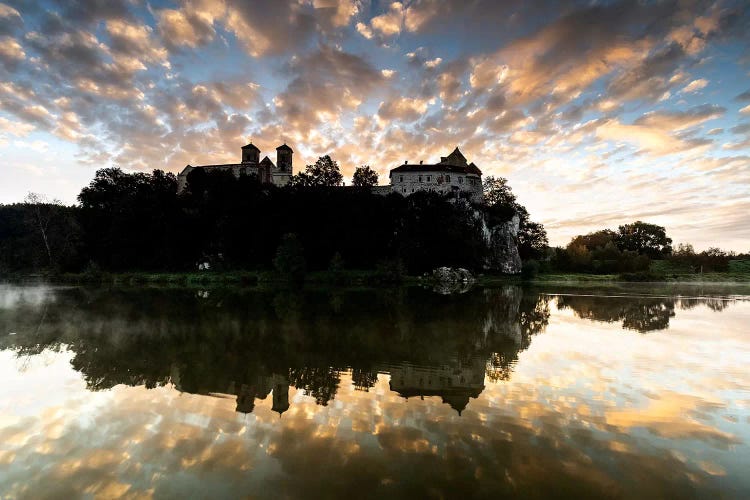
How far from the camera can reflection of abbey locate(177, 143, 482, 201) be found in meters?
87.9

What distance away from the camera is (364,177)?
92438 mm

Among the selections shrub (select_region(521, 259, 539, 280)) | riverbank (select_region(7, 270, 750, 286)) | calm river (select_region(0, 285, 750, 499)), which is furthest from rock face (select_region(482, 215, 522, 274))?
calm river (select_region(0, 285, 750, 499))

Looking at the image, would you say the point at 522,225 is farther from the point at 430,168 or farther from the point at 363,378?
the point at 363,378

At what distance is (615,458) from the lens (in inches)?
253

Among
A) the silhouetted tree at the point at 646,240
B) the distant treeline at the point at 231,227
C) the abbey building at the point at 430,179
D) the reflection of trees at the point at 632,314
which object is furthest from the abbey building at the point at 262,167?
the silhouetted tree at the point at 646,240

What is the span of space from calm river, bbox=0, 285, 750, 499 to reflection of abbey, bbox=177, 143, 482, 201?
7242cm

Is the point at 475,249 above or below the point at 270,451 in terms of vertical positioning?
above

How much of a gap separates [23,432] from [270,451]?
502cm

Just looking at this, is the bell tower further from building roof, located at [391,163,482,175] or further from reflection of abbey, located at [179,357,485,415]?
reflection of abbey, located at [179,357,485,415]

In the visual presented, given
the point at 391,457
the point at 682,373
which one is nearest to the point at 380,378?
the point at 391,457

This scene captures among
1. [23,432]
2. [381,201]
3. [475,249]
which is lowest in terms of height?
[23,432]

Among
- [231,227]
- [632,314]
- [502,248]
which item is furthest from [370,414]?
[502,248]

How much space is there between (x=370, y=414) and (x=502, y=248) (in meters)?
81.6

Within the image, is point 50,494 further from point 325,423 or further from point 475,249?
point 475,249
